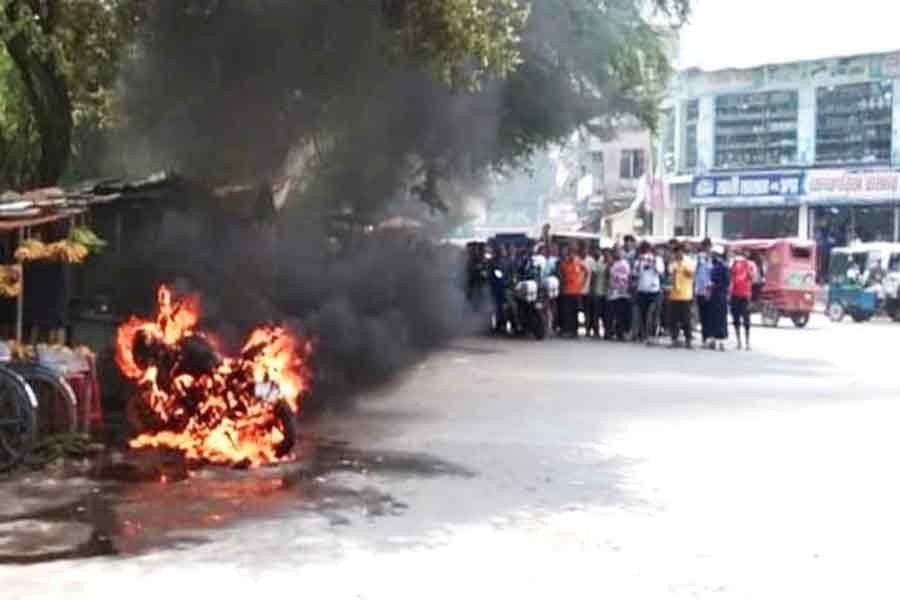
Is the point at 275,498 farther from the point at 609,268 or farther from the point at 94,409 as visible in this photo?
the point at 609,268

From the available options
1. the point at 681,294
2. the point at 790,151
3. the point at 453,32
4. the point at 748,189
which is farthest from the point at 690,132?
the point at 453,32

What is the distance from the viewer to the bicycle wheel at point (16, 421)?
8.20 meters

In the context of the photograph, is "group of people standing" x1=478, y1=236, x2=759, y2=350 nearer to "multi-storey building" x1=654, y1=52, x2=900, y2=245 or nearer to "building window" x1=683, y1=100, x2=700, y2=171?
"multi-storey building" x1=654, y1=52, x2=900, y2=245

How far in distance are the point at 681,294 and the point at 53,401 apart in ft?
38.0


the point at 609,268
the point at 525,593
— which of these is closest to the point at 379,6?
the point at 525,593

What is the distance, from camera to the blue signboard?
3772 centimetres

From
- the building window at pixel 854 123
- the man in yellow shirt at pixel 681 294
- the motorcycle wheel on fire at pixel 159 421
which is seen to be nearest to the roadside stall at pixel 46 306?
the motorcycle wheel on fire at pixel 159 421

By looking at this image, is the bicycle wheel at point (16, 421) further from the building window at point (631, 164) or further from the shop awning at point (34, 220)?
the building window at point (631, 164)

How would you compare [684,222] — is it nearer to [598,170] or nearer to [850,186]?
[850,186]

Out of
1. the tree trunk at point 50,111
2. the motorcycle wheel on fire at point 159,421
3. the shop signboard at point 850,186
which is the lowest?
the motorcycle wheel on fire at point 159,421

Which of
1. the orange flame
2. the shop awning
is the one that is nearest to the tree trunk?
the orange flame

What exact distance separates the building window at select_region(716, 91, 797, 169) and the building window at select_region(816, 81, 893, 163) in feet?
2.94

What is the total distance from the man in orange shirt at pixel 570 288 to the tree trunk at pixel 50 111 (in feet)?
30.3

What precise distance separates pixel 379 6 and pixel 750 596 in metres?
7.35
